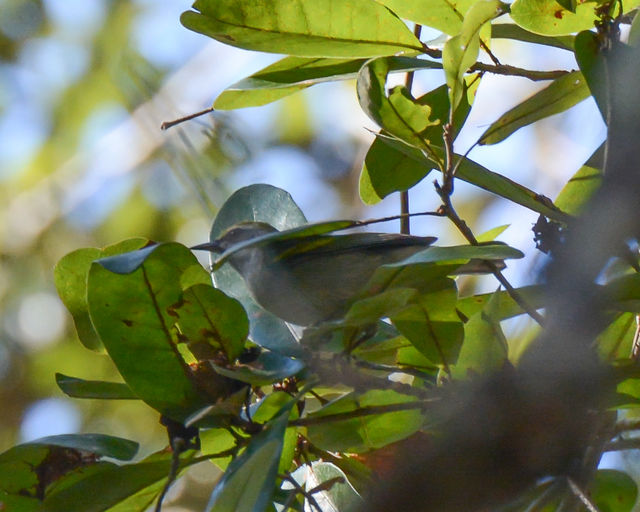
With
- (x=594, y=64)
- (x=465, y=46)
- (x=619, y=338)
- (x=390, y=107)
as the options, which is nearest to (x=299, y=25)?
(x=390, y=107)

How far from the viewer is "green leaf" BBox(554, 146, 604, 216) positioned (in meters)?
1.84

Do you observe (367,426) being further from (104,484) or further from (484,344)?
(104,484)

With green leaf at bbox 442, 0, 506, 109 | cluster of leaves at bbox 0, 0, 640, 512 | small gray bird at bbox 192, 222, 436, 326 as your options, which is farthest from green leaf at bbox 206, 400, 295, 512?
small gray bird at bbox 192, 222, 436, 326

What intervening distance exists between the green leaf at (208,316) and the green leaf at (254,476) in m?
0.26

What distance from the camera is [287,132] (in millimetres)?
7293

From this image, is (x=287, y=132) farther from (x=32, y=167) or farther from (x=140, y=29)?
(x=32, y=167)

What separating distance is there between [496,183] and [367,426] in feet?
1.90

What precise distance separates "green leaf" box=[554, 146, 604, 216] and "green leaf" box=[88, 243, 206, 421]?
86 centimetres

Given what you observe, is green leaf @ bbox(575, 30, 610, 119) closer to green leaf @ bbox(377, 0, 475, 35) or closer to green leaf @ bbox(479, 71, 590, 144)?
green leaf @ bbox(479, 71, 590, 144)

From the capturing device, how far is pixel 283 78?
210 centimetres

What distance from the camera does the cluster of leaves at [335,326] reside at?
1.59 m

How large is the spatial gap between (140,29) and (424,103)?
590cm

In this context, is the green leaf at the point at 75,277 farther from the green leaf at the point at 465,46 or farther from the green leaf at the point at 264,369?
the green leaf at the point at 465,46

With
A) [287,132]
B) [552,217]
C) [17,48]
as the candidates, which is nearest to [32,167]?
[17,48]
